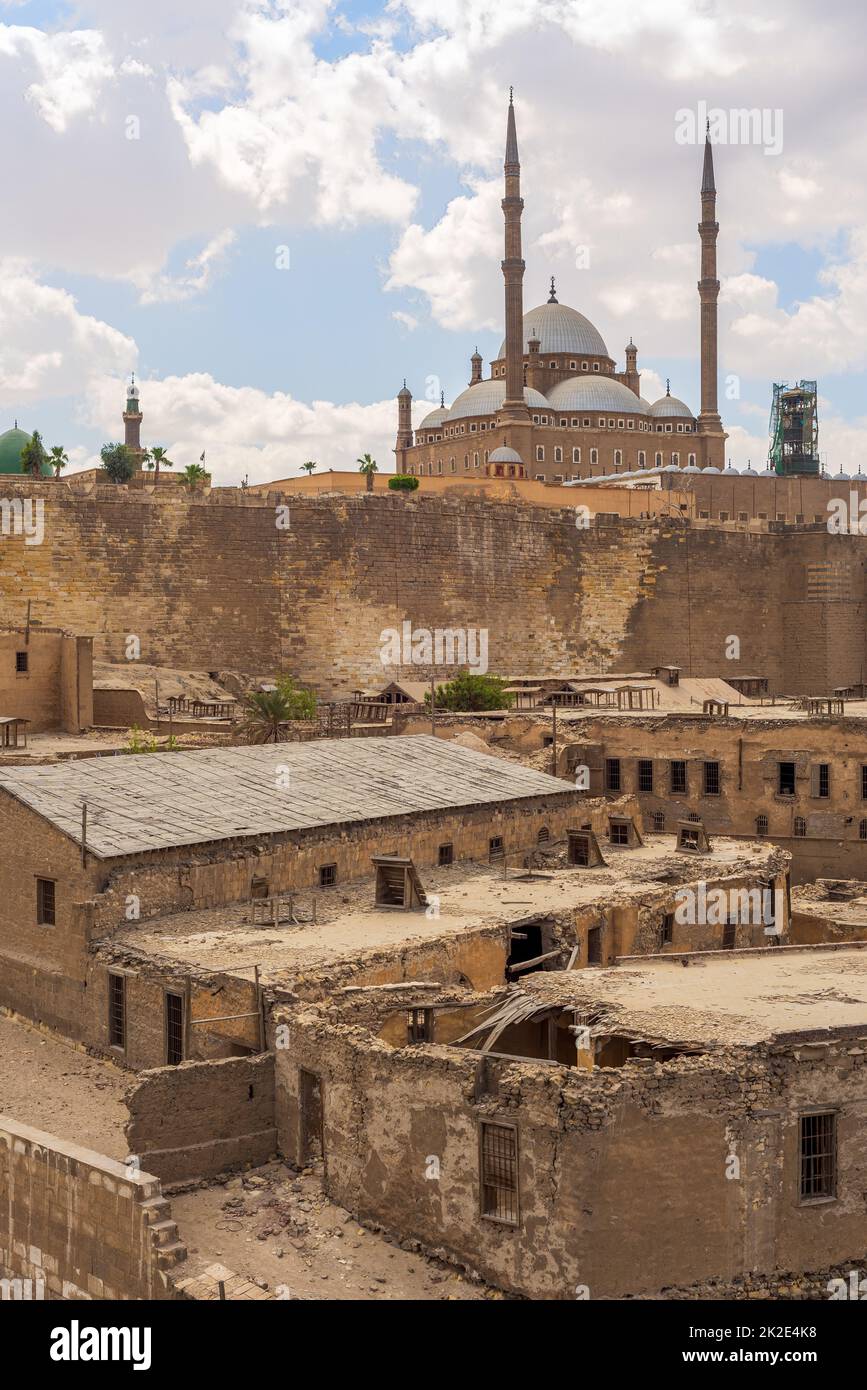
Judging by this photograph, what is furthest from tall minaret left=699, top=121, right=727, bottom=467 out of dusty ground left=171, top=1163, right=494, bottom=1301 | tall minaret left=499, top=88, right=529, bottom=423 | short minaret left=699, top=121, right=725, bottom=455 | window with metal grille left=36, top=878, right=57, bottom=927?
dusty ground left=171, top=1163, right=494, bottom=1301

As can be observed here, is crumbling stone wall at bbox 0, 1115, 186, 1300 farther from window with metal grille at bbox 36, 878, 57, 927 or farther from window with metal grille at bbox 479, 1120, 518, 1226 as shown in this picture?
window with metal grille at bbox 36, 878, 57, 927

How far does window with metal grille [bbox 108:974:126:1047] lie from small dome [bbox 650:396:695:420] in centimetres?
6670

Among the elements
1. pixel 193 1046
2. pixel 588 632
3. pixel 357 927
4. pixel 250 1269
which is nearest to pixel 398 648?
pixel 588 632

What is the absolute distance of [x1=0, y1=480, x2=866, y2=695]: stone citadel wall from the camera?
133 ft

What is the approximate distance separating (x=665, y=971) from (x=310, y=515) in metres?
32.5

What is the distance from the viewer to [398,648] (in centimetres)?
4612

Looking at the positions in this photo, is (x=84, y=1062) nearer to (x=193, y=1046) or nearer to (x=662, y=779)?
(x=193, y=1046)

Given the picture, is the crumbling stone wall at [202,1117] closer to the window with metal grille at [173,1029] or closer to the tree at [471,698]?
the window with metal grille at [173,1029]

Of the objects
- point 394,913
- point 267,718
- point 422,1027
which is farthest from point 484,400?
point 422,1027

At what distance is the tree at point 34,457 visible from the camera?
48969 millimetres

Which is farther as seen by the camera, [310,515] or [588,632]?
[588,632]

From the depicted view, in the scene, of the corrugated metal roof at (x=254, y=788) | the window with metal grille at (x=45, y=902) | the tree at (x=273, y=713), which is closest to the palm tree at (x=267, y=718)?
the tree at (x=273, y=713)

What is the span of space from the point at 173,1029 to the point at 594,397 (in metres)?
64.6
